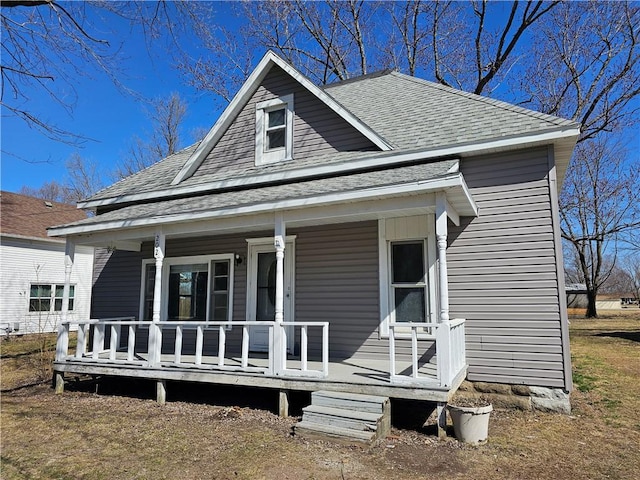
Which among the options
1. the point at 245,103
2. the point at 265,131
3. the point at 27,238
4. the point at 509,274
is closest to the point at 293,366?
the point at 509,274

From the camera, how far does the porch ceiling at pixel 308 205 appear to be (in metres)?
6.05

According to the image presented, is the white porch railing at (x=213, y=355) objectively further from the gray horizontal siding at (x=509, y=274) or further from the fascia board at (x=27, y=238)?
the fascia board at (x=27, y=238)

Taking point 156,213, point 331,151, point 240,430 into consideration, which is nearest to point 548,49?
point 331,151

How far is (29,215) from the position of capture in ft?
65.8

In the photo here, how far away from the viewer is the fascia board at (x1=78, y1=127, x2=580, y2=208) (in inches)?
264

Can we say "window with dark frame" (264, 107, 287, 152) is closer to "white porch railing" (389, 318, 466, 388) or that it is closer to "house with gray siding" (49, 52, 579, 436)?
"house with gray siding" (49, 52, 579, 436)

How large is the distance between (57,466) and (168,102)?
2484cm

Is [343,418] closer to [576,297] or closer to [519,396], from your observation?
[519,396]

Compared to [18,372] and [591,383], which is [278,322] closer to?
[591,383]

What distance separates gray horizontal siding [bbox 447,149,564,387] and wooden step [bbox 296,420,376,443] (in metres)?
2.65

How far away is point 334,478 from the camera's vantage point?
13.8 ft

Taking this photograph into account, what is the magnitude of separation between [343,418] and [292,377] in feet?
3.91

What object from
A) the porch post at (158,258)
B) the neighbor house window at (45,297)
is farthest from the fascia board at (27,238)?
the porch post at (158,258)

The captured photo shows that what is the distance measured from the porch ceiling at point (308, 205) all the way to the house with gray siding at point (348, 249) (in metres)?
0.03
